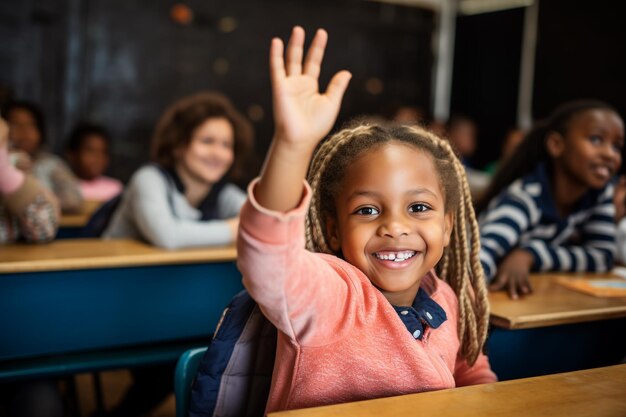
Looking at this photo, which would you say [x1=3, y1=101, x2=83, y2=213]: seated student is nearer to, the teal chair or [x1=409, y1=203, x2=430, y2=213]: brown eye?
the teal chair

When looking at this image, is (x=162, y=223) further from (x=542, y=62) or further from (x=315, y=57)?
(x=542, y=62)

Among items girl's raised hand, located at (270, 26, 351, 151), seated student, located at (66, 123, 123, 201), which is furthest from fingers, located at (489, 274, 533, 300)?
seated student, located at (66, 123, 123, 201)

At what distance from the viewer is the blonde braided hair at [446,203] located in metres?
1.17

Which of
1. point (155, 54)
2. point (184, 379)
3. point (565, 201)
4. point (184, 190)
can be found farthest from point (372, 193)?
point (155, 54)

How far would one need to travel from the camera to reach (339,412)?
2.84ft

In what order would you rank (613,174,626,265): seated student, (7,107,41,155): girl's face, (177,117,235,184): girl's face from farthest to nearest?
(7,107,41,155): girl's face → (177,117,235,184): girl's face → (613,174,626,265): seated student

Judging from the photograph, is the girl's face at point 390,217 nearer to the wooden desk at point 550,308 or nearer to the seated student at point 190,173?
the wooden desk at point 550,308

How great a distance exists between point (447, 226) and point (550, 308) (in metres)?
0.53

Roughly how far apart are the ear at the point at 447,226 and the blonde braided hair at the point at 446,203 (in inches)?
0.5

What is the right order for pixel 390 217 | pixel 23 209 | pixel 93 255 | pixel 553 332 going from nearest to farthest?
1. pixel 390 217
2. pixel 553 332
3. pixel 93 255
4. pixel 23 209

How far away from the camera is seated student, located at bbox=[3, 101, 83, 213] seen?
366 cm

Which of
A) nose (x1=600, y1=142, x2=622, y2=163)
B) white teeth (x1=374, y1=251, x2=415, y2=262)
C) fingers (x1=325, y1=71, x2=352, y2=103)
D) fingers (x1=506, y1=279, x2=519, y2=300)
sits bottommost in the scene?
fingers (x1=506, y1=279, x2=519, y2=300)

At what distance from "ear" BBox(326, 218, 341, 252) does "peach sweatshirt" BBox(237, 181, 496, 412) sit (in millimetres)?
123

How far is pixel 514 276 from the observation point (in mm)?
1816
